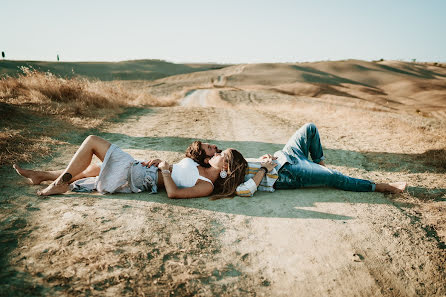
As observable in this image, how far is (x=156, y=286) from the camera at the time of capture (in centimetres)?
206

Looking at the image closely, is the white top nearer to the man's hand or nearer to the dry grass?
the man's hand

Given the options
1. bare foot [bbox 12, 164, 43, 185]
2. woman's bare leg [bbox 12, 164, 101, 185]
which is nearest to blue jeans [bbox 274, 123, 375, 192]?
woman's bare leg [bbox 12, 164, 101, 185]

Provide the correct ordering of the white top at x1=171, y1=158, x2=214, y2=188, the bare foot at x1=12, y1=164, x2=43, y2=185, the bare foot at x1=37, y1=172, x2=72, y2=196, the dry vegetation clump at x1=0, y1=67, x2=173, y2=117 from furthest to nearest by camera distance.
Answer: the dry vegetation clump at x1=0, y1=67, x2=173, y2=117
the bare foot at x1=12, y1=164, x2=43, y2=185
the white top at x1=171, y1=158, x2=214, y2=188
the bare foot at x1=37, y1=172, x2=72, y2=196

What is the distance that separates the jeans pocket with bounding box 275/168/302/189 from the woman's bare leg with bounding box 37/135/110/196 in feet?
7.90

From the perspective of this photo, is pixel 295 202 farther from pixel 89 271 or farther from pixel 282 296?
pixel 89 271

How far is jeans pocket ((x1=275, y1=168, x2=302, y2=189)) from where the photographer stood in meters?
3.88

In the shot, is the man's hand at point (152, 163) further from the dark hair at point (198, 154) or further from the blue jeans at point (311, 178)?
the blue jeans at point (311, 178)

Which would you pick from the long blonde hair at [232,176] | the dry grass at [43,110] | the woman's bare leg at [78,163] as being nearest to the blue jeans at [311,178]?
the long blonde hair at [232,176]

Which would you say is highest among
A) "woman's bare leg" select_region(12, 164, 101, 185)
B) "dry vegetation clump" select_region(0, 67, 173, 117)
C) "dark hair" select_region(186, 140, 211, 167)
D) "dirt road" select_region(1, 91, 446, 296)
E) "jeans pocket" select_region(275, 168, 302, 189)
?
"dry vegetation clump" select_region(0, 67, 173, 117)

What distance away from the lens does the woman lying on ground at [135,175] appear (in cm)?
340

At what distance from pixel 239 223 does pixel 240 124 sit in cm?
618

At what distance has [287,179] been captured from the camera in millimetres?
3900

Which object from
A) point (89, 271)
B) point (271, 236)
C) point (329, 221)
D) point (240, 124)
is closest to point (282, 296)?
point (271, 236)

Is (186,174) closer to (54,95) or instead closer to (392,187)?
(392,187)
